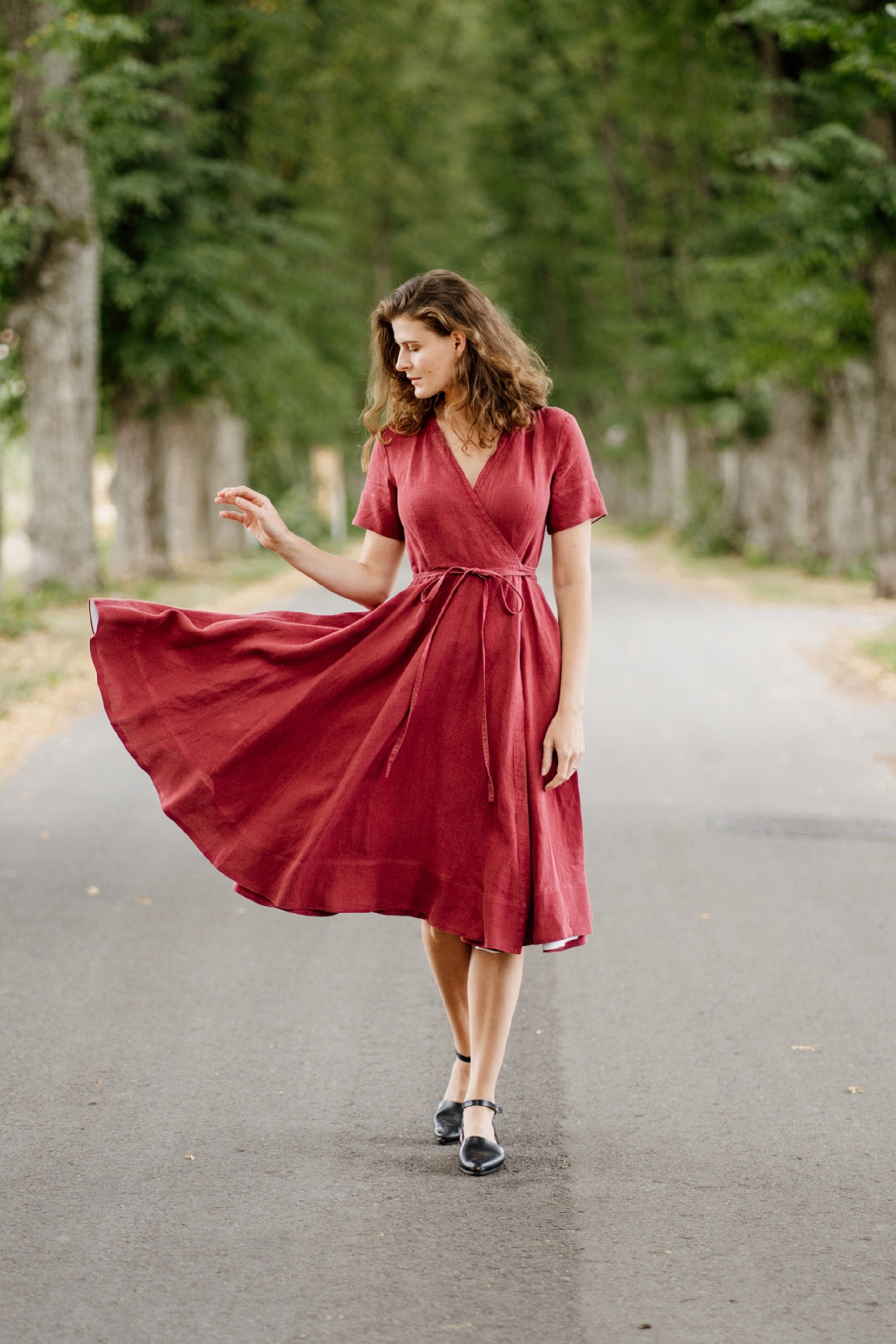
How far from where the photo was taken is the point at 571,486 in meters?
3.70

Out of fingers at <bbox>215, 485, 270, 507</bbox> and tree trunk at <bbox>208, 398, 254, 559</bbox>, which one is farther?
tree trunk at <bbox>208, 398, 254, 559</bbox>

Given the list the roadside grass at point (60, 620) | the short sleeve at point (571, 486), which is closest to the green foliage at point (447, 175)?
the roadside grass at point (60, 620)

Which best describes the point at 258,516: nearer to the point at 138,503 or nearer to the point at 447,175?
the point at 138,503

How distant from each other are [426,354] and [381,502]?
0.42m

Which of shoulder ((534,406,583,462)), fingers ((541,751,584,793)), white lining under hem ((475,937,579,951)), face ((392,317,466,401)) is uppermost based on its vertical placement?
face ((392,317,466,401))

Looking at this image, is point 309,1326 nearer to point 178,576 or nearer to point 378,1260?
point 378,1260

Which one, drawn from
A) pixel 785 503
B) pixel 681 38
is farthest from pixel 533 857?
pixel 681 38

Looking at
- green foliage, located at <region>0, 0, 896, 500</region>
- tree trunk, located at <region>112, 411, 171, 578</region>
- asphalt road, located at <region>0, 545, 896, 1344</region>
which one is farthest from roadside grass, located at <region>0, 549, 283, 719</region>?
asphalt road, located at <region>0, 545, 896, 1344</region>

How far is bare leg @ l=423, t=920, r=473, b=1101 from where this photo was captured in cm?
387

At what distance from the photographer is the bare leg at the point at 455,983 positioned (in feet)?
12.7

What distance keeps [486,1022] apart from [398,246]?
41147 millimetres

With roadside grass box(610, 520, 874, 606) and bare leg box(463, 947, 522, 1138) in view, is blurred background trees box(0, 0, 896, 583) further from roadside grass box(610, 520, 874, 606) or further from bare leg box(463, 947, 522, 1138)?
bare leg box(463, 947, 522, 1138)

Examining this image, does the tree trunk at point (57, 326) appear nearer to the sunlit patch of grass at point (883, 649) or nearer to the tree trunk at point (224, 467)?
the tree trunk at point (224, 467)

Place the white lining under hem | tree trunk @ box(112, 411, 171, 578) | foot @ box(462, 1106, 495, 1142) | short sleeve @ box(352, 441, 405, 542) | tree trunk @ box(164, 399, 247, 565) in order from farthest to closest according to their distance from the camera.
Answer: tree trunk @ box(164, 399, 247, 565)
tree trunk @ box(112, 411, 171, 578)
short sleeve @ box(352, 441, 405, 542)
foot @ box(462, 1106, 495, 1142)
the white lining under hem
